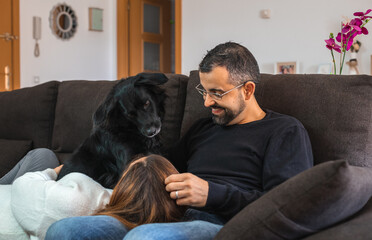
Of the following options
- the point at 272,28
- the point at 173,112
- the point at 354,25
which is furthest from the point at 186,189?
the point at 272,28

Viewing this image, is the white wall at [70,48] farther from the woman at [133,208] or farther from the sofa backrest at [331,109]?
the woman at [133,208]

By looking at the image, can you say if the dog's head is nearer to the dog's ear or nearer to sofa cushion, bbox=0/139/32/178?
the dog's ear

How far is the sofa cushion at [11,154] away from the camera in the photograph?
2.61 m

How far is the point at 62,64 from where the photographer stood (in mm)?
6301

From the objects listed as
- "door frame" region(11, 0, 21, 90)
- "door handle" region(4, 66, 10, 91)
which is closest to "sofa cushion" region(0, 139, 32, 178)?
"door handle" region(4, 66, 10, 91)

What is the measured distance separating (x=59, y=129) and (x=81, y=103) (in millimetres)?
231

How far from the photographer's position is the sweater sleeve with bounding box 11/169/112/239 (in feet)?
4.12

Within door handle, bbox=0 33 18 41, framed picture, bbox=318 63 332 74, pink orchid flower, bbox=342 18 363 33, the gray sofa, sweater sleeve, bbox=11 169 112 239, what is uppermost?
door handle, bbox=0 33 18 41

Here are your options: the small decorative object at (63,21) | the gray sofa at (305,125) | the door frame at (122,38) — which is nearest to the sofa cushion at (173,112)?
the gray sofa at (305,125)

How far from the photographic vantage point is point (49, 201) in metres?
1.25

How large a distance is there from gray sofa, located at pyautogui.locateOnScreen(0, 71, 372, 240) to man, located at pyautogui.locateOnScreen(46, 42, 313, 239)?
14cm

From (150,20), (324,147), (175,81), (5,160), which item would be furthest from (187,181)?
(150,20)

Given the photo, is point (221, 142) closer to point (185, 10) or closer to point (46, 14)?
point (185, 10)

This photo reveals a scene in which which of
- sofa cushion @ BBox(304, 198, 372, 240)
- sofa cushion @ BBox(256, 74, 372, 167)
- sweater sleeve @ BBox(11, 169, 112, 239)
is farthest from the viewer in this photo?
sofa cushion @ BBox(256, 74, 372, 167)
